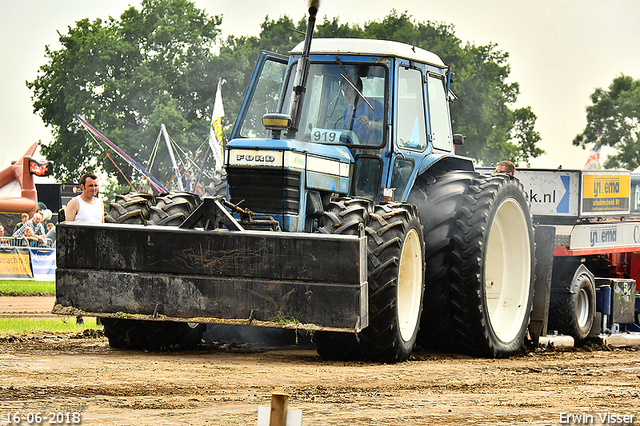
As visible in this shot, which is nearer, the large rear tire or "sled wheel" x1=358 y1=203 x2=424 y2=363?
"sled wheel" x1=358 y1=203 x2=424 y2=363

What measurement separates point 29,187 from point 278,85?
A: 27367 millimetres

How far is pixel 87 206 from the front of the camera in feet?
33.4

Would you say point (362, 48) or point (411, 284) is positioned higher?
point (362, 48)

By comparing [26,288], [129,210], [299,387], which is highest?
[129,210]

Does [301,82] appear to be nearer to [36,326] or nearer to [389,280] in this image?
[389,280]

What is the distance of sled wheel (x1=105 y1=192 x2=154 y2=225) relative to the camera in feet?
26.6

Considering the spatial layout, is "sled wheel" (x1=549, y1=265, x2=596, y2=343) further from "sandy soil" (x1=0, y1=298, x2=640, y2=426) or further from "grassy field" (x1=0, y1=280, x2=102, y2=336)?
"grassy field" (x1=0, y1=280, x2=102, y2=336)

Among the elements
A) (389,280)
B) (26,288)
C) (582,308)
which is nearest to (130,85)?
(26,288)

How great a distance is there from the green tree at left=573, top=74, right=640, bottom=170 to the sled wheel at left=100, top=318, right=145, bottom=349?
2073 inches

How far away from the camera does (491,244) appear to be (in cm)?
1041

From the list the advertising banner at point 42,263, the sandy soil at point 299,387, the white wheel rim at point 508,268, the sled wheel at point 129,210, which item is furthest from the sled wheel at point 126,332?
the advertising banner at point 42,263

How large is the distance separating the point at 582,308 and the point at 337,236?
685 cm

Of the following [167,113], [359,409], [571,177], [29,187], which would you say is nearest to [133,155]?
[167,113]

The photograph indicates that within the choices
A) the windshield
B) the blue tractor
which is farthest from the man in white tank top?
the windshield
